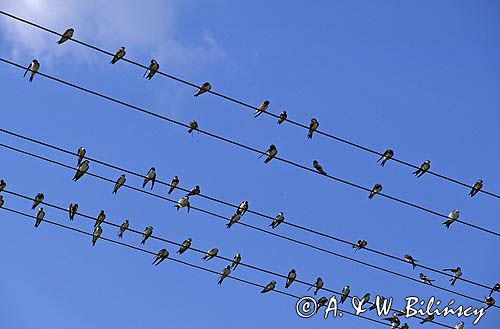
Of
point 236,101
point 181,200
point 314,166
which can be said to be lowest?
point 236,101

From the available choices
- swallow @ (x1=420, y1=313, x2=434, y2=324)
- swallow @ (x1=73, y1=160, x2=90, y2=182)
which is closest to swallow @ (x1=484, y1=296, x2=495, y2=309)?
swallow @ (x1=420, y1=313, x2=434, y2=324)

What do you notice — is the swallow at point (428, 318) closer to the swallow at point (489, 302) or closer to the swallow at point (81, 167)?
the swallow at point (489, 302)

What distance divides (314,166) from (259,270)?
551 cm

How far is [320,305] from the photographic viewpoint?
1833 cm

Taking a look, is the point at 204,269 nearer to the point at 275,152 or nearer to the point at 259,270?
the point at 259,270

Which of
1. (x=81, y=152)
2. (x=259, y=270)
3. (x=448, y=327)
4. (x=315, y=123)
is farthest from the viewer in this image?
(x=315, y=123)

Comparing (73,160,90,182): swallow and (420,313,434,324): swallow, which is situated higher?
(73,160,90,182): swallow

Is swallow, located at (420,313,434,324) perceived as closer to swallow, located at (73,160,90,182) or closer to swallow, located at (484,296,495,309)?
swallow, located at (484,296,495,309)

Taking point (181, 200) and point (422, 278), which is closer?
point (181, 200)

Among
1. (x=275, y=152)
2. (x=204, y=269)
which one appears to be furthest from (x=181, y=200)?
(x=204, y=269)

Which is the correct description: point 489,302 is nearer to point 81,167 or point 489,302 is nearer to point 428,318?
point 428,318

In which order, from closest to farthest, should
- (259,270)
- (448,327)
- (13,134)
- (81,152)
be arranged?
(13,134)
(259,270)
(448,327)
(81,152)

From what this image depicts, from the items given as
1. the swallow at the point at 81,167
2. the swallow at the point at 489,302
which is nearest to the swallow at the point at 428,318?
the swallow at the point at 489,302

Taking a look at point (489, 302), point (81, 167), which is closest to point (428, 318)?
point (489, 302)
